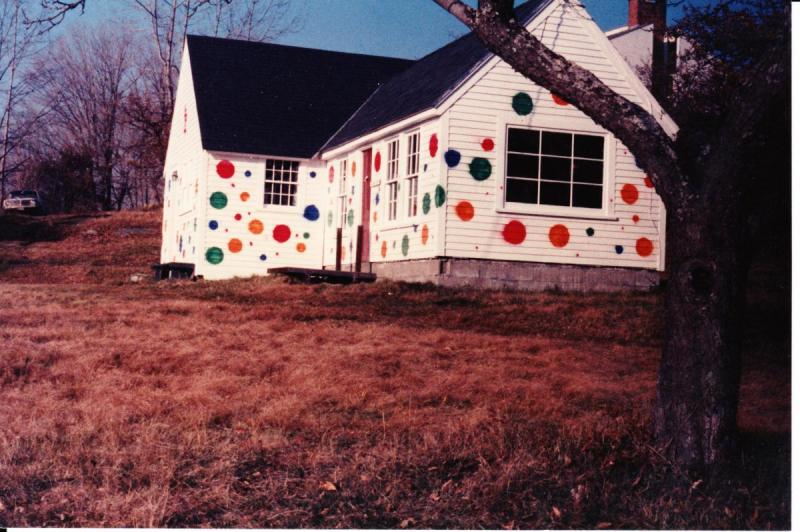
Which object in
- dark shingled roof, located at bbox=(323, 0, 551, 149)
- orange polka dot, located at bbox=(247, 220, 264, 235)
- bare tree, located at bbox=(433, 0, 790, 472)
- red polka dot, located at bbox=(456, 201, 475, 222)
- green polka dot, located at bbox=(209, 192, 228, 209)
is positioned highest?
dark shingled roof, located at bbox=(323, 0, 551, 149)

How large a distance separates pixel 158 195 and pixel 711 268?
2340 cm

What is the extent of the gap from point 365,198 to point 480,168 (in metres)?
3.11

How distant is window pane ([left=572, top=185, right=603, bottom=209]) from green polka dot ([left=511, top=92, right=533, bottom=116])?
4.39ft

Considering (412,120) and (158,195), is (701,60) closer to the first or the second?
(412,120)

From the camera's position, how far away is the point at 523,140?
550 inches

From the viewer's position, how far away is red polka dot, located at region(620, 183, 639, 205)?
14141mm

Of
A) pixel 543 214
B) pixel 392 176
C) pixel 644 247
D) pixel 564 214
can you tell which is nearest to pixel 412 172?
pixel 392 176

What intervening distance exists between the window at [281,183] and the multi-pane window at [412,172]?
3.82 metres

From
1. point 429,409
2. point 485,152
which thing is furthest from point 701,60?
point 429,409

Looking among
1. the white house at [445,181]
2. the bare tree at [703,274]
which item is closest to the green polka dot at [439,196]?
A: the white house at [445,181]

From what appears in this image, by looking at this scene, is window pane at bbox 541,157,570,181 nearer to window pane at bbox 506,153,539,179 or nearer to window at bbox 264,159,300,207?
window pane at bbox 506,153,539,179

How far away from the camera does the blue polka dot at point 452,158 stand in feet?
44.5

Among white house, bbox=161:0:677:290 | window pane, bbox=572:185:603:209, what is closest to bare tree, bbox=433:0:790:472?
white house, bbox=161:0:677:290

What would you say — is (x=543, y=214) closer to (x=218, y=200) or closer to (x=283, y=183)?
(x=283, y=183)
